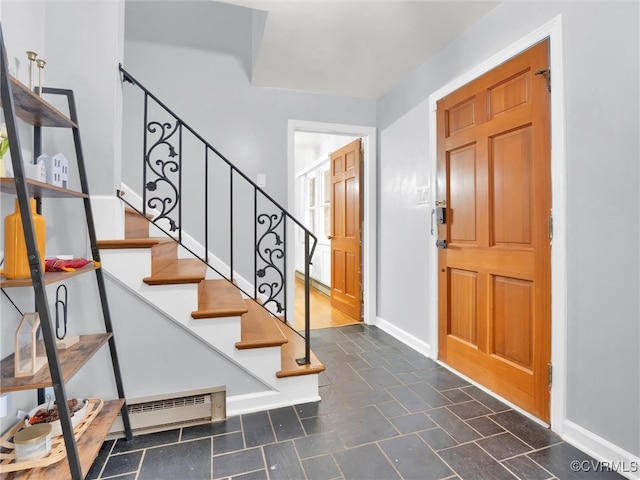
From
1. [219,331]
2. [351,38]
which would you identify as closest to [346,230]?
[351,38]

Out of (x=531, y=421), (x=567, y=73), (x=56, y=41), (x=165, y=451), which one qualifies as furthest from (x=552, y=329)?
(x=56, y=41)

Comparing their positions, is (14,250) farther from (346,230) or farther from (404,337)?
(346,230)

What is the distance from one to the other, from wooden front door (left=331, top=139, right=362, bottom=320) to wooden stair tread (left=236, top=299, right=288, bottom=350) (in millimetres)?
1595

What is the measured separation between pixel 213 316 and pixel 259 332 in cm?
34

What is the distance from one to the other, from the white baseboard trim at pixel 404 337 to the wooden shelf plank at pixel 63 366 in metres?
2.24

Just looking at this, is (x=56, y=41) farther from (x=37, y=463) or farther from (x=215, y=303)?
(x=37, y=463)

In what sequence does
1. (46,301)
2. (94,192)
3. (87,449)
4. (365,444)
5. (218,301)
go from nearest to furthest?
(46,301) < (87,449) < (365,444) < (94,192) < (218,301)

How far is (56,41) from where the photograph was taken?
1.66m

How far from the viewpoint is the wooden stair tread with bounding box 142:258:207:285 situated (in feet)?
5.65

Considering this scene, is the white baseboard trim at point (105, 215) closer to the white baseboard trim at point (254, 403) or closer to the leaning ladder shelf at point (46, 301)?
the leaning ladder shelf at point (46, 301)

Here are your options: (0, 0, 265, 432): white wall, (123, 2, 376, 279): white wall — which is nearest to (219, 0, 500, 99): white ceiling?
(123, 2, 376, 279): white wall

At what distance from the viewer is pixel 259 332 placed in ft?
6.63

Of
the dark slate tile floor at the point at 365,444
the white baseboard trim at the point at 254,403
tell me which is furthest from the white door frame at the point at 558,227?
the white baseboard trim at the point at 254,403

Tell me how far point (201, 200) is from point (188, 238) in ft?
1.19
